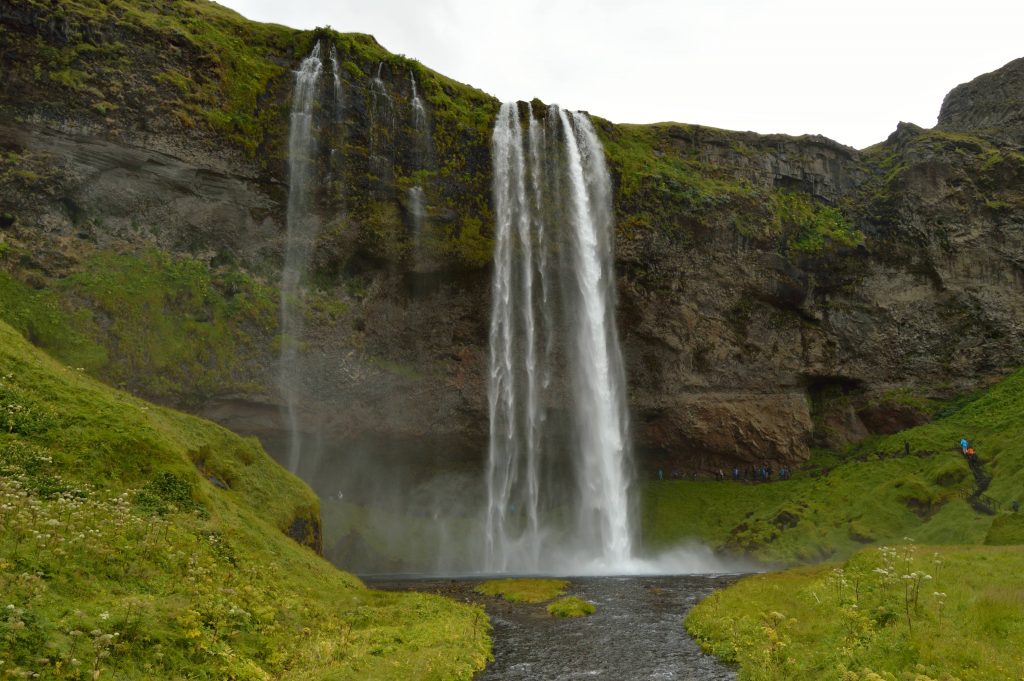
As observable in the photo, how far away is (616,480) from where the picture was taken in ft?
153

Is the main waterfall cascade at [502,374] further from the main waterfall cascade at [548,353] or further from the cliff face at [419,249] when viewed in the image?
the cliff face at [419,249]

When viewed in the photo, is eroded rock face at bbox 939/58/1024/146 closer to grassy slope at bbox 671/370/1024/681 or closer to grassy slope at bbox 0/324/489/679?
grassy slope at bbox 671/370/1024/681

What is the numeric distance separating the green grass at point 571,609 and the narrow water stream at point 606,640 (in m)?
0.29

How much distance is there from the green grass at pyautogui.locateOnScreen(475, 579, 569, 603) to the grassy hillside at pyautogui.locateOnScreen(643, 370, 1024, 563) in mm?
19615

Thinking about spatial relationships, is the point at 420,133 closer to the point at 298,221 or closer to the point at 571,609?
the point at 298,221

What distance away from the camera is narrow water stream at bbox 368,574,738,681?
46.1 feet

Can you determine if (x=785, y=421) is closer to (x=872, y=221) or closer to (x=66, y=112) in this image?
(x=872, y=221)

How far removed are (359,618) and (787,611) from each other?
1163cm

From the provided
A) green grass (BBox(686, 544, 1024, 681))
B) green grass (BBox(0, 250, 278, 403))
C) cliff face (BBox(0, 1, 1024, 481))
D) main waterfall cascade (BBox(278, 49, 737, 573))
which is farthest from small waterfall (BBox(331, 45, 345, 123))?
green grass (BBox(686, 544, 1024, 681))

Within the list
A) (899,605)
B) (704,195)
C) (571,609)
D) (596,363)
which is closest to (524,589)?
(571,609)

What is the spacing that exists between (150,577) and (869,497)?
4475 centimetres

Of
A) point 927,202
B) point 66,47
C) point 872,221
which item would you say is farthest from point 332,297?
point 927,202

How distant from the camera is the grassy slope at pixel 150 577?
999 centimetres

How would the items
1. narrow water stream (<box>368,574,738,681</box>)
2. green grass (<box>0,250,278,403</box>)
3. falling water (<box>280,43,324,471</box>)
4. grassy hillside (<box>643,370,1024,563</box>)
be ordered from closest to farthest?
narrow water stream (<box>368,574,738,681</box>)
green grass (<box>0,250,278,403</box>)
grassy hillside (<box>643,370,1024,563</box>)
falling water (<box>280,43,324,471</box>)
